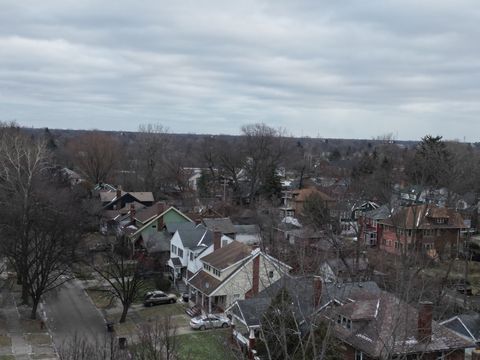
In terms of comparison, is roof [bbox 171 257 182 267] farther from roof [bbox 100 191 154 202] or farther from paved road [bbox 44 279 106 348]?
roof [bbox 100 191 154 202]

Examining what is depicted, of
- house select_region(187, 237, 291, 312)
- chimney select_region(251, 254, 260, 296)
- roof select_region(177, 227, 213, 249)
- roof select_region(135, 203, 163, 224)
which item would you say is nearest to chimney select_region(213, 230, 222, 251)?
roof select_region(177, 227, 213, 249)

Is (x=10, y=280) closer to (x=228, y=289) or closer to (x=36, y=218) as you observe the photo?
(x=36, y=218)

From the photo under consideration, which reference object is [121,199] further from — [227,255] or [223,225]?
[227,255]

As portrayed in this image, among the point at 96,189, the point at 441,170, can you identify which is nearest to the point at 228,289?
the point at 441,170

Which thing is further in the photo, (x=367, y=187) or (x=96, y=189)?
(x=96, y=189)

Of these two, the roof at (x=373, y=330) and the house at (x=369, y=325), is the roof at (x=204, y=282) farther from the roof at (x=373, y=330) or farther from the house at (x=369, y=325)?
the roof at (x=373, y=330)
